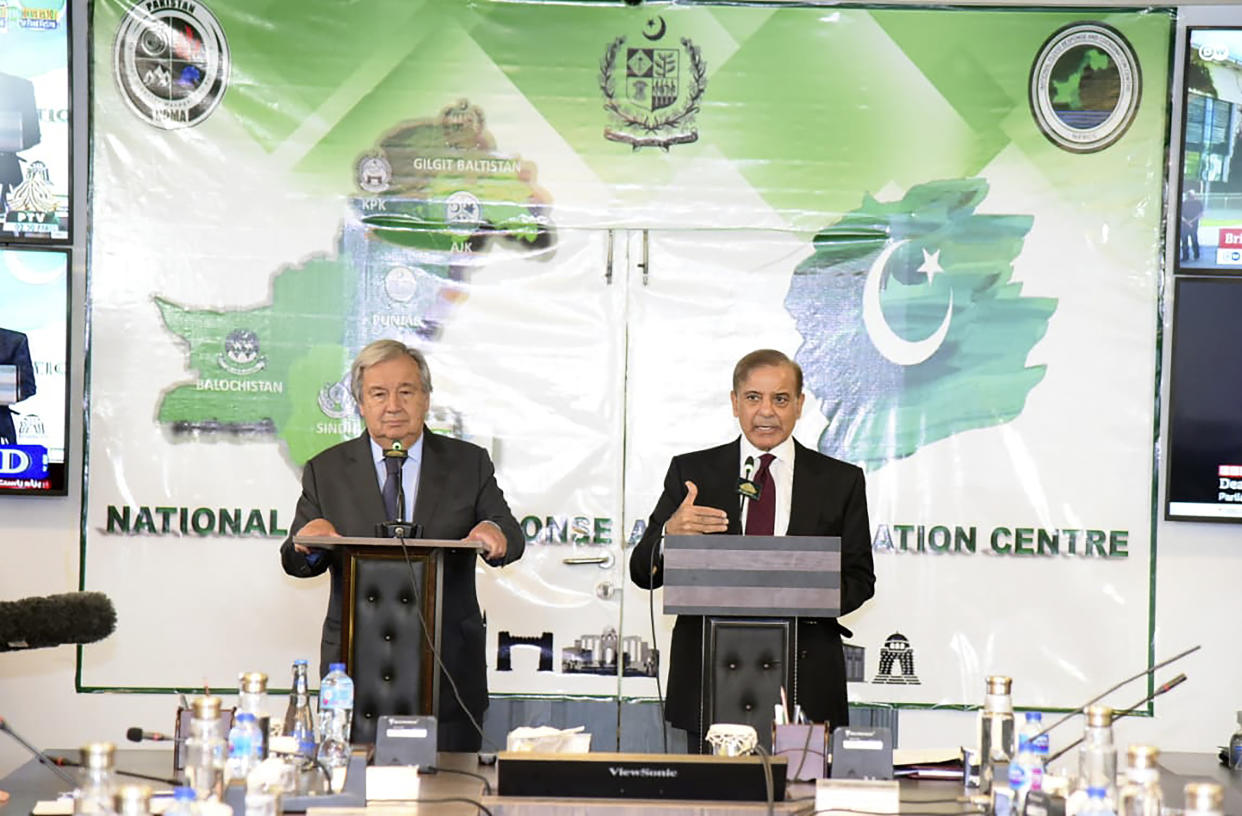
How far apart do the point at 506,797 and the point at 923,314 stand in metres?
3.17

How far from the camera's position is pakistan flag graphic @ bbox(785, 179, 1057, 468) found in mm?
5926

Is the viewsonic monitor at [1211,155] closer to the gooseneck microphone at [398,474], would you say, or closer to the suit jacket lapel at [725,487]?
the suit jacket lapel at [725,487]

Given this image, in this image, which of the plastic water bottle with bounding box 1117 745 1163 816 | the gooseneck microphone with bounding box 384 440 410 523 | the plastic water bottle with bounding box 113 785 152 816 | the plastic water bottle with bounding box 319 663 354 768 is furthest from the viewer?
the gooseneck microphone with bounding box 384 440 410 523

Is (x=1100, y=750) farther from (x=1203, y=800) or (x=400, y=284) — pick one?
(x=400, y=284)

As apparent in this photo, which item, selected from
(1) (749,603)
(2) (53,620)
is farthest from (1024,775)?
(2) (53,620)

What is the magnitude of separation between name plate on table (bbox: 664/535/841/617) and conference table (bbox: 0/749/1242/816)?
0.54m

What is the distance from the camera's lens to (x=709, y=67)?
592cm

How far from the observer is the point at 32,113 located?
585cm

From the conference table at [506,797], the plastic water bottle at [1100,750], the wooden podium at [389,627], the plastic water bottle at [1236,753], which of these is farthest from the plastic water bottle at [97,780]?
the plastic water bottle at [1236,753]

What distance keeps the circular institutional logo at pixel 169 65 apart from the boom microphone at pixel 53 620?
3.25m

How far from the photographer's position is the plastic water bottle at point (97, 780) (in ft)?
8.52

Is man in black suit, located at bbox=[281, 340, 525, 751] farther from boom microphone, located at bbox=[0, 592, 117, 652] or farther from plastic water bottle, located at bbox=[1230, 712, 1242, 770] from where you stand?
plastic water bottle, located at bbox=[1230, 712, 1242, 770]

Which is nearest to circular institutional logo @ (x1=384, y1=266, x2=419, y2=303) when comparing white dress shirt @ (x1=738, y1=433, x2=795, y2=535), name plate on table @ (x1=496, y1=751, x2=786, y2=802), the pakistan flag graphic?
the pakistan flag graphic

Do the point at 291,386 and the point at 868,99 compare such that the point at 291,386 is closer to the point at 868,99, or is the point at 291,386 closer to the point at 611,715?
the point at 611,715
